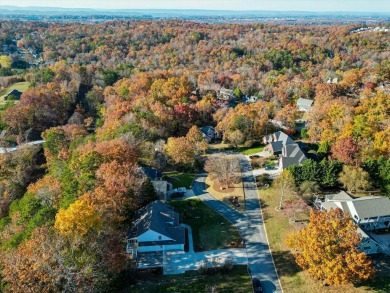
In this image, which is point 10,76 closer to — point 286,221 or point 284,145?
point 284,145

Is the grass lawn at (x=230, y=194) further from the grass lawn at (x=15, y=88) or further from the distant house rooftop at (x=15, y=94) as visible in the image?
the grass lawn at (x=15, y=88)

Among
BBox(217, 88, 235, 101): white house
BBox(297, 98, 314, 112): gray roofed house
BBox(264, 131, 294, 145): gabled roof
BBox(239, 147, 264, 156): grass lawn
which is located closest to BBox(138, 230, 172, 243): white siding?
BBox(239, 147, 264, 156): grass lawn

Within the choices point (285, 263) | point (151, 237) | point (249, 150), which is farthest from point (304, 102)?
point (151, 237)

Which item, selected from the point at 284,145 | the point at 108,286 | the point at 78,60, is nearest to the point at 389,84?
the point at 284,145

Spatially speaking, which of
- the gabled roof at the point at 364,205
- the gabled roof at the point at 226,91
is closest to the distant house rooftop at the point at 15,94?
the gabled roof at the point at 226,91

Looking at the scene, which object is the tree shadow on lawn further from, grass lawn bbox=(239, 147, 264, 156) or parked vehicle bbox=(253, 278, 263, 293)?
→ grass lawn bbox=(239, 147, 264, 156)

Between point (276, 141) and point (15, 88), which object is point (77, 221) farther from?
point (15, 88)
